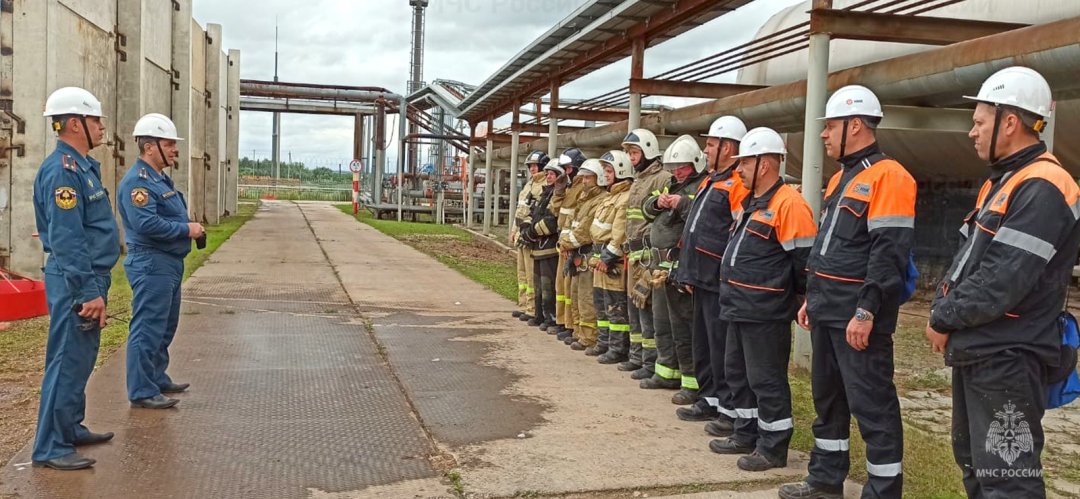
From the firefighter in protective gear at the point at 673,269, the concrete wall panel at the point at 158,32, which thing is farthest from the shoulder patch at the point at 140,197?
the concrete wall panel at the point at 158,32

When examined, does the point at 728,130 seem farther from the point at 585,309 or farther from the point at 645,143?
the point at 585,309

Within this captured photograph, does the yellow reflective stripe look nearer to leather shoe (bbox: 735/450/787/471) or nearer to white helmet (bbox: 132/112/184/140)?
leather shoe (bbox: 735/450/787/471)

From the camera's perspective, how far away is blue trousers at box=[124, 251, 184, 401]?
17.1 ft

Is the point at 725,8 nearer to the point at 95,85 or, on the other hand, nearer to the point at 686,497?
the point at 686,497

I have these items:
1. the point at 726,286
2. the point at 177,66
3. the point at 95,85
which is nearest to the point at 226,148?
the point at 177,66

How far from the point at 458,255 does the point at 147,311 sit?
12713 mm

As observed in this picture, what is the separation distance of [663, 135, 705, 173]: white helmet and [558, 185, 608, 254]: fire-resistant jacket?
4.32ft

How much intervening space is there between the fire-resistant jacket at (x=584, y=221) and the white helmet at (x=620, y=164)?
329mm

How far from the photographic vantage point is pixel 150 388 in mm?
5316

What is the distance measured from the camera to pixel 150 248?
523cm

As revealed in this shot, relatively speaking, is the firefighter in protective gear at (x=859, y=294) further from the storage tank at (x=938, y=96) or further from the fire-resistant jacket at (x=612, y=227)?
the fire-resistant jacket at (x=612, y=227)

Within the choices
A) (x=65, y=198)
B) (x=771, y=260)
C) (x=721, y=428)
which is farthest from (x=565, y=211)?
(x=65, y=198)

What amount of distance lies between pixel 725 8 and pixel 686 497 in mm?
7545

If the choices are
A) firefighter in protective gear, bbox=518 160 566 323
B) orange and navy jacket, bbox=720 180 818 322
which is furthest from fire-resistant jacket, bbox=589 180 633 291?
orange and navy jacket, bbox=720 180 818 322
